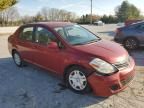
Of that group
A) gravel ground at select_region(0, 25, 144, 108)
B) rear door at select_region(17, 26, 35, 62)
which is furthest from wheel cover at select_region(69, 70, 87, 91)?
rear door at select_region(17, 26, 35, 62)

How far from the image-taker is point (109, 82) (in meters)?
4.39

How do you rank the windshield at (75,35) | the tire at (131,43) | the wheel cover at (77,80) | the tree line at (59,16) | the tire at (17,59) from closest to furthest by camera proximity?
the wheel cover at (77,80) → the windshield at (75,35) → the tire at (17,59) → the tire at (131,43) → the tree line at (59,16)

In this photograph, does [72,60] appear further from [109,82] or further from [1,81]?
[1,81]

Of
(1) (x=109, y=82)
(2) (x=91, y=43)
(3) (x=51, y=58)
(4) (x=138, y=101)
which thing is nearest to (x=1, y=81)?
(3) (x=51, y=58)

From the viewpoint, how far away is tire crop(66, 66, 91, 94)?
4.76 meters

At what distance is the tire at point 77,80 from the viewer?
4758 millimetres

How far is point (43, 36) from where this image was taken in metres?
5.88

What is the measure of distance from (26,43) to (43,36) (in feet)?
2.83

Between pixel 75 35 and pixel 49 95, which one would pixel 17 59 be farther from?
pixel 49 95

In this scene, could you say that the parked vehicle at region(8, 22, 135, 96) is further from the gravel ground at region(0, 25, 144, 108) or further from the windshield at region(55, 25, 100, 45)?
the gravel ground at region(0, 25, 144, 108)

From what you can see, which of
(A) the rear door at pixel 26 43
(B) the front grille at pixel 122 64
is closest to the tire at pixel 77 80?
(B) the front grille at pixel 122 64

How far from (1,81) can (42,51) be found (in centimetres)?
140

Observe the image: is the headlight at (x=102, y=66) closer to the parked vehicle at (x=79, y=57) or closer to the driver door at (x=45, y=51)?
the parked vehicle at (x=79, y=57)

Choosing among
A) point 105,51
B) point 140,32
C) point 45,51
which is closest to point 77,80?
point 105,51
